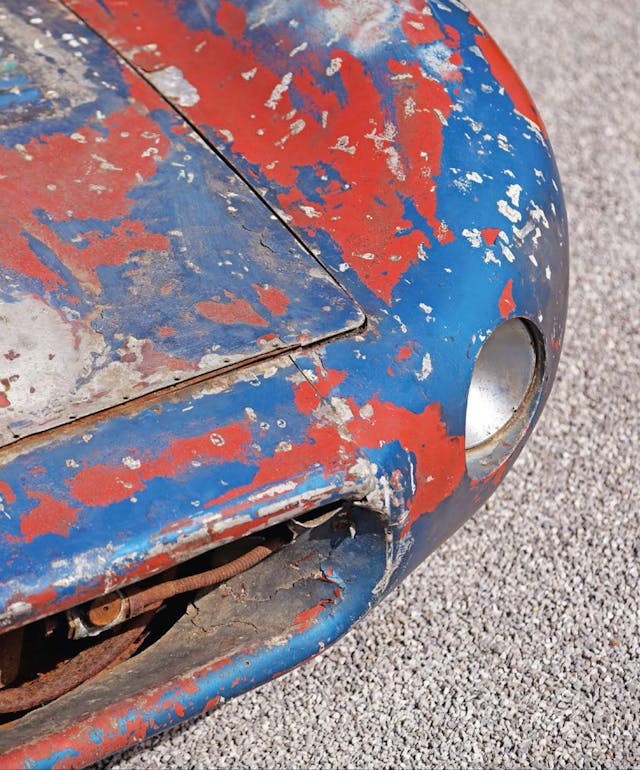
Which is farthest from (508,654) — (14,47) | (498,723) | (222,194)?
(14,47)

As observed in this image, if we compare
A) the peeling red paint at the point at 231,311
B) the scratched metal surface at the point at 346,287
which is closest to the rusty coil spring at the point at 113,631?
the scratched metal surface at the point at 346,287

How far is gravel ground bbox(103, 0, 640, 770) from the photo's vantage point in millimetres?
2068

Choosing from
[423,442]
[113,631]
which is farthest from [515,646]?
[113,631]

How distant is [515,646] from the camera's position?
7.41 ft

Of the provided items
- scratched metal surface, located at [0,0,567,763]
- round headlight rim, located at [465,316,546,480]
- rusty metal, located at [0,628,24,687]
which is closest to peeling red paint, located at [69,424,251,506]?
scratched metal surface, located at [0,0,567,763]

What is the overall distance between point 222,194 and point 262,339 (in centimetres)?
37

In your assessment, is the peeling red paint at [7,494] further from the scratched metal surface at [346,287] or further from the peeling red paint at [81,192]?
the peeling red paint at [81,192]

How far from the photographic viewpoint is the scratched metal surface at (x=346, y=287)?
1.50 meters

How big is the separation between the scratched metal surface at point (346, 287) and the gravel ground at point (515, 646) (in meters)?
0.43

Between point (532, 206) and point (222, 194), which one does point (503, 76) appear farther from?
point (222, 194)

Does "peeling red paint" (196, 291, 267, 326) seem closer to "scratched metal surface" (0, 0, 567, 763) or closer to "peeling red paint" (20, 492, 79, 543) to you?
"scratched metal surface" (0, 0, 567, 763)

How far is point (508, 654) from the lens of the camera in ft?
7.36

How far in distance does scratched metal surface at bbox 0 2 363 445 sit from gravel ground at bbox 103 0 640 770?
836 mm

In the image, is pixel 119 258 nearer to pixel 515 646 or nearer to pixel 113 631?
pixel 113 631
